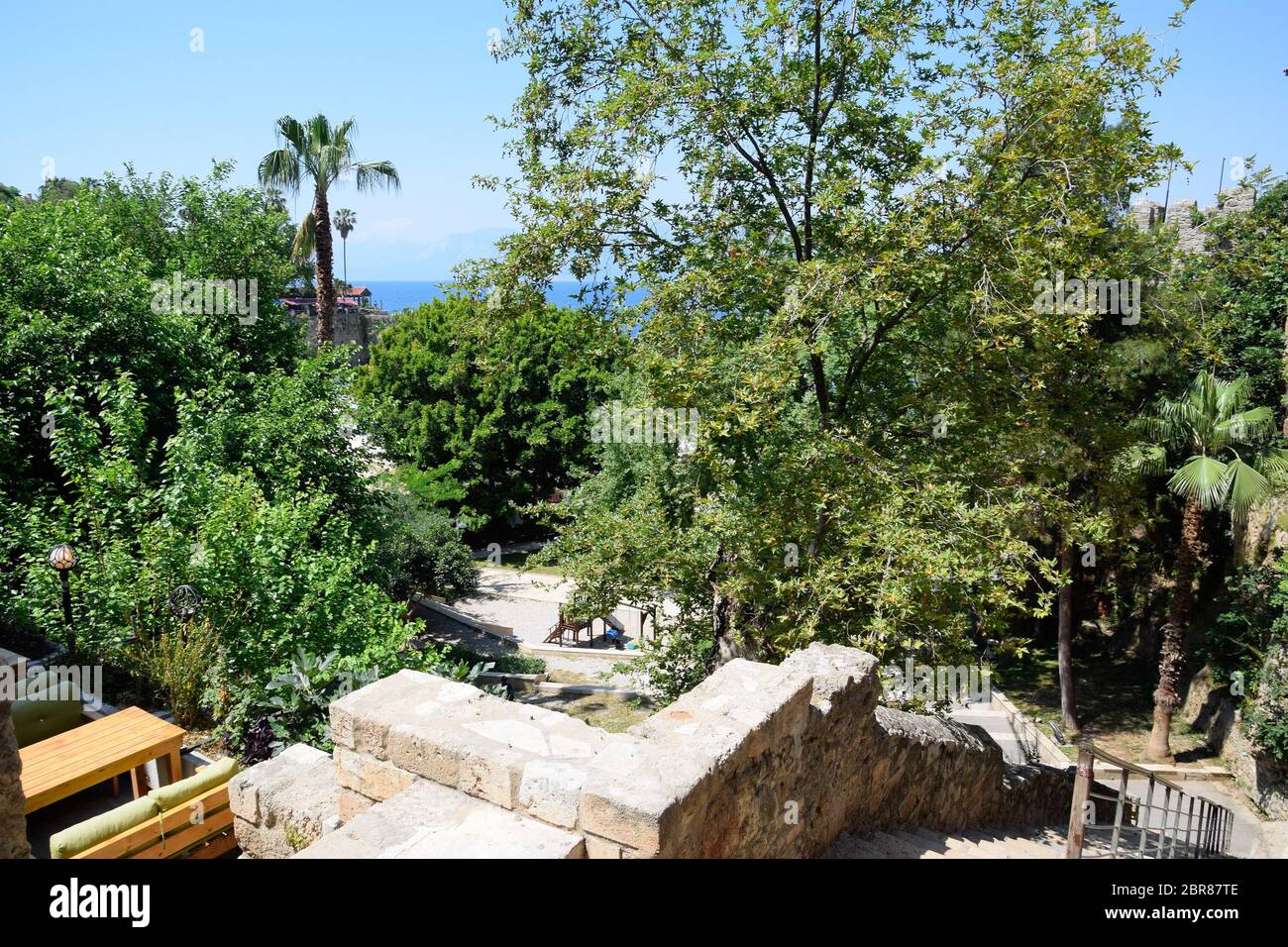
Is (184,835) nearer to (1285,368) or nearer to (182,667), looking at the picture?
(182,667)

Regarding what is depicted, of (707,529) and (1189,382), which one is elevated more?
(1189,382)

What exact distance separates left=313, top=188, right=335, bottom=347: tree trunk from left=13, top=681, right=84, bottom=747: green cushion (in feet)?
56.7

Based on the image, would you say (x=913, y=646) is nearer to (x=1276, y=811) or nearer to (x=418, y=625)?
(x=418, y=625)

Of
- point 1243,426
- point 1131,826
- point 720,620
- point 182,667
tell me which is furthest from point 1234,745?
point 182,667

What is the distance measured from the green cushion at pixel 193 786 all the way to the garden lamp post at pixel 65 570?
274 centimetres

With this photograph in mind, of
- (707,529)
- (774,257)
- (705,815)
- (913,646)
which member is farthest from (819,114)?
(705,815)

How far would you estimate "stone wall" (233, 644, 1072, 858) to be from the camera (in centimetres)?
350

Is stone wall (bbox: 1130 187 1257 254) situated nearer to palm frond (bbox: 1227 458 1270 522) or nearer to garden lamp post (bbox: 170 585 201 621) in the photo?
palm frond (bbox: 1227 458 1270 522)

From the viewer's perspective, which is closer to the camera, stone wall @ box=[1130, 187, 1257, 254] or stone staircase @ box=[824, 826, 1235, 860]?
stone staircase @ box=[824, 826, 1235, 860]

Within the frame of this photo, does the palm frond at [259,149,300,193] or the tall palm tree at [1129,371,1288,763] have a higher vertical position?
the palm frond at [259,149,300,193]

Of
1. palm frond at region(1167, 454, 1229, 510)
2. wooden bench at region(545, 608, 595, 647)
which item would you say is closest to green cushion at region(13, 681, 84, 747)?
wooden bench at region(545, 608, 595, 647)

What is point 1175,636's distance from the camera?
1585cm
